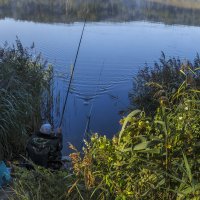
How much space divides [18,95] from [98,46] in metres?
8.91

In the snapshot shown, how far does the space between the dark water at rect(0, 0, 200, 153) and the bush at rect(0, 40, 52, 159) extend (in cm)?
97

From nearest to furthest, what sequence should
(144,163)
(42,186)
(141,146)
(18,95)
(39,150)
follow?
(141,146) → (144,163) → (42,186) → (39,150) → (18,95)

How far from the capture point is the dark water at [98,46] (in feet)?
31.1

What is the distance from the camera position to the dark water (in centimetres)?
A: 947

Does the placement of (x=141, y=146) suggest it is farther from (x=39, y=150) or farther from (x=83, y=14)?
(x=83, y=14)

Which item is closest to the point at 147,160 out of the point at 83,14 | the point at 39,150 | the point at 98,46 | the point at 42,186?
the point at 42,186

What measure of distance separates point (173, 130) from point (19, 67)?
5328mm

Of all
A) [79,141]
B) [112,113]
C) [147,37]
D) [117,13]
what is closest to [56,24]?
[147,37]

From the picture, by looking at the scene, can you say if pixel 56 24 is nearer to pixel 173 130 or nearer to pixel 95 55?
pixel 95 55

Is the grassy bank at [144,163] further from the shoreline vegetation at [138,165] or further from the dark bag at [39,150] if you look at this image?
the dark bag at [39,150]

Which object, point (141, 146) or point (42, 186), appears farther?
point (42, 186)

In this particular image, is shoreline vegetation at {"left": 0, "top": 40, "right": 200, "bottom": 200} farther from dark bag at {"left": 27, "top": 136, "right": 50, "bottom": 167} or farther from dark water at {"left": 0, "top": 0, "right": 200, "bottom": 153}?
dark water at {"left": 0, "top": 0, "right": 200, "bottom": 153}

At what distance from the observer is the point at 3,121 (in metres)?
5.37

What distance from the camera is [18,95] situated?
600 centimetres
